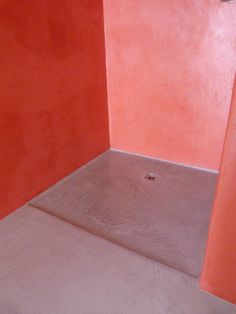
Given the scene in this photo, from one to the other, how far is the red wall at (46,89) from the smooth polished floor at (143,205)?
195 mm

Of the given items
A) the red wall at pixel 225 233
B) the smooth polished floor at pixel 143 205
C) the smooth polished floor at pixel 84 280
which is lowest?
the smooth polished floor at pixel 143 205

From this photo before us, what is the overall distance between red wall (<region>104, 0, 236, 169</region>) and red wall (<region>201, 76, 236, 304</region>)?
1.20 metres

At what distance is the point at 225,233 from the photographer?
1056mm

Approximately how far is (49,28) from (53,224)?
1273 millimetres

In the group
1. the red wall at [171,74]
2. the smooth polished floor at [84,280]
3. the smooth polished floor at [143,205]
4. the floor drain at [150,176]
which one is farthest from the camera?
the floor drain at [150,176]

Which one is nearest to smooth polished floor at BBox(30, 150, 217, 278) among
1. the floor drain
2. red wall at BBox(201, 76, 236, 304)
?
the floor drain

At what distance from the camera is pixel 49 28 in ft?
5.65

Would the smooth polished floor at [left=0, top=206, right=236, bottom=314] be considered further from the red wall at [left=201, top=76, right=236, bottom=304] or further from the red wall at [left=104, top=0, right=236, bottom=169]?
the red wall at [left=104, top=0, right=236, bottom=169]

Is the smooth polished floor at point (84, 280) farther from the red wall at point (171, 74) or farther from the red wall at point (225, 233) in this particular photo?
the red wall at point (171, 74)

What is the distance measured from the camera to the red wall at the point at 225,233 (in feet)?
3.04

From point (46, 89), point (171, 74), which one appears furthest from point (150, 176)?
point (46, 89)

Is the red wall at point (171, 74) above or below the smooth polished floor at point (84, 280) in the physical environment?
above

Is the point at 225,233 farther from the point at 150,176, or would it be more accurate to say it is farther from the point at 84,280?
the point at 150,176

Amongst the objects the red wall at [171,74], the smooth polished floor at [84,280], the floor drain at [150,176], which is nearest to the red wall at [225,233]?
the smooth polished floor at [84,280]
